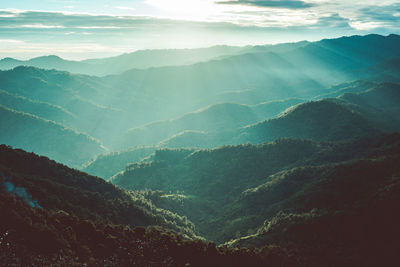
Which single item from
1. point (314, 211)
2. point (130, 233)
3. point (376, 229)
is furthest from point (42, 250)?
point (314, 211)

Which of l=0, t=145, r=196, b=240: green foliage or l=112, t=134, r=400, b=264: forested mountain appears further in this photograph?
l=112, t=134, r=400, b=264: forested mountain

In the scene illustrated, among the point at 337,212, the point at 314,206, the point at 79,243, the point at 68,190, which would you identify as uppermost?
the point at 79,243

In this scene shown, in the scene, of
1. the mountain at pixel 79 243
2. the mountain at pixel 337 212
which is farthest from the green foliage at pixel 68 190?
the mountain at pixel 337 212

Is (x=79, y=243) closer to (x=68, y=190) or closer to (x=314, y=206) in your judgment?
(x=68, y=190)

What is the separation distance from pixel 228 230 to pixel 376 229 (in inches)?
2917

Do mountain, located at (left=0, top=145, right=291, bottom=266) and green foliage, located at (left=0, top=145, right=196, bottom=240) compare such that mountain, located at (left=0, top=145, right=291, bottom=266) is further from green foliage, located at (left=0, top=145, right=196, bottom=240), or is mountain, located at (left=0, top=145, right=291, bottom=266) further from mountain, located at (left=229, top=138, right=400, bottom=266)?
mountain, located at (left=229, top=138, right=400, bottom=266)

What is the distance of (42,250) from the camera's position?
1444 inches

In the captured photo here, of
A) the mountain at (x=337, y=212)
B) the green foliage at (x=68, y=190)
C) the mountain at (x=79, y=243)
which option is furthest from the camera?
the mountain at (x=337, y=212)

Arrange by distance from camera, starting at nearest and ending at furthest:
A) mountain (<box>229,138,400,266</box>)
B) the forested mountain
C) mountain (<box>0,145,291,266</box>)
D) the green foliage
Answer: mountain (<box>0,145,291,266</box>)
the green foliage
mountain (<box>229,138,400,266</box>)
the forested mountain

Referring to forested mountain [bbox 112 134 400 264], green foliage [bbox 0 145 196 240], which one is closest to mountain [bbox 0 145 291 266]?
green foliage [bbox 0 145 196 240]

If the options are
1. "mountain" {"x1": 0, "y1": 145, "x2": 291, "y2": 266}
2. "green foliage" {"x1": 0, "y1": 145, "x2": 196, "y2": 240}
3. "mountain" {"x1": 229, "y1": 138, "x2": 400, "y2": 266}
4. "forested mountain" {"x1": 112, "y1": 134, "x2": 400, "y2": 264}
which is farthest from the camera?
"forested mountain" {"x1": 112, "y1": 134, "x2": 400, "y2": 264}

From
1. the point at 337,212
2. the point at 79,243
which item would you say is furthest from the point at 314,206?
the point at 79,243

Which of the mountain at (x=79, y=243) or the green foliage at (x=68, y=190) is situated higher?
the mountain at (x=79, y=243)

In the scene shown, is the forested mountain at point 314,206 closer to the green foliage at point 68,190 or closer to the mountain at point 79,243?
the mountain at point 79,243
